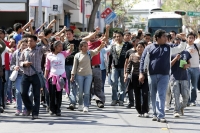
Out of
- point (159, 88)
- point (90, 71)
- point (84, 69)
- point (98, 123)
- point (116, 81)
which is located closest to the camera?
point (98, 123)

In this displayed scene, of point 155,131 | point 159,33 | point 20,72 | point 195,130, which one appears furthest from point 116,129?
point 20,72

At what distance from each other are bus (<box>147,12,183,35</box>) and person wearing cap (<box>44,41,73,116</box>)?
30422mm

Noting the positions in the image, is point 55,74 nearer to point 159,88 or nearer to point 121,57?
point 159,88

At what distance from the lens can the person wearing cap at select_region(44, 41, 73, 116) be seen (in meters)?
13.4

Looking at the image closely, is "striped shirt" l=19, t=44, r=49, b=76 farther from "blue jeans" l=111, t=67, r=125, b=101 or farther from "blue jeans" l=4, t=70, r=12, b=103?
"blue jeans" l=111, t=67, r=125, b=101

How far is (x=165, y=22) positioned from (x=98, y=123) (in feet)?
105

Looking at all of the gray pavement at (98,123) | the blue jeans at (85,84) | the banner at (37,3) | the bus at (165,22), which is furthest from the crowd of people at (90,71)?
the bus at (165,22)

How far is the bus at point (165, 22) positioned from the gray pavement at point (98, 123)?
28905 millimetres

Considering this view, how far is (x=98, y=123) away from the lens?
12.4 m

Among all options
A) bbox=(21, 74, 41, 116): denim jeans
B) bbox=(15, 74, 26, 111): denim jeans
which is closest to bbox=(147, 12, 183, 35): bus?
bbox=(15, 74, 26, 111): denim jeans

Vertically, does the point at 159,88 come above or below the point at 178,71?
below

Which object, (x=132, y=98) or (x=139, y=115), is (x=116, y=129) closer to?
(x=139, y=115)

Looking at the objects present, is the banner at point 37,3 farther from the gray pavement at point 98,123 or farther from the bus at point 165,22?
the bus at point 165,22

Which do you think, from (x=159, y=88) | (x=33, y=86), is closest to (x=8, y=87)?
(x=33, y=86)
